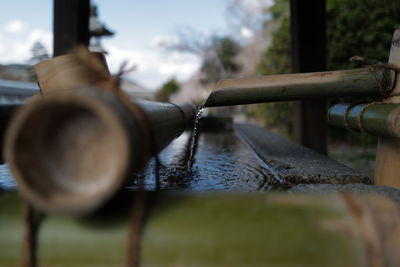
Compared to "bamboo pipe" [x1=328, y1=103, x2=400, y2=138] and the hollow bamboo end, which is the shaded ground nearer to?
"bamboo pipe" [x1=328, y1=103, x2=400, y2=138]

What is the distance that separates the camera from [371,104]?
1469 mm

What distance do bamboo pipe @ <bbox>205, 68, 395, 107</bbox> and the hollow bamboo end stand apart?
100cm

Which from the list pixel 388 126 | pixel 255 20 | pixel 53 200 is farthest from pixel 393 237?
pixel 255 20

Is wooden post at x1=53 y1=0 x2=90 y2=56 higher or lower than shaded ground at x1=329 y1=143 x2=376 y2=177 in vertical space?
higher

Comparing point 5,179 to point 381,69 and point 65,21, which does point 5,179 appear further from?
point 65,21

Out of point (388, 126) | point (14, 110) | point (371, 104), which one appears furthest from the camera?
point (371, 104)

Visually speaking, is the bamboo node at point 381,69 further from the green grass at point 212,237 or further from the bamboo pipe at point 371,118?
the green grass at point 212,237

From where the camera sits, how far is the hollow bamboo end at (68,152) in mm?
561

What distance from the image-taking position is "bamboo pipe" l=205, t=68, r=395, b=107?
1.38 m

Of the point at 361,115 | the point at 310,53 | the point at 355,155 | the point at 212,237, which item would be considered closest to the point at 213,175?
the point at 361,115

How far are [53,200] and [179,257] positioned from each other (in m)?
0.26

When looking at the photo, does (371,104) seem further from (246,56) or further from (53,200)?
(246,56)

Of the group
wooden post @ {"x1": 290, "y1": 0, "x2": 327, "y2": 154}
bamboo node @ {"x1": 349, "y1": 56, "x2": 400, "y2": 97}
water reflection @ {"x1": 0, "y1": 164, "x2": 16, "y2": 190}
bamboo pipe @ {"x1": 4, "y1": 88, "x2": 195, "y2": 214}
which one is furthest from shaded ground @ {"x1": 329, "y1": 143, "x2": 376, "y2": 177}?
bamboo pipe @ {"x1": 4, "y1": 88, "x2": 195, "y2": 214}

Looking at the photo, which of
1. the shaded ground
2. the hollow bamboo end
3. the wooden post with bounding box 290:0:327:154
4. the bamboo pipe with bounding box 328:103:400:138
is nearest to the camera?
the hollow bamboo end
